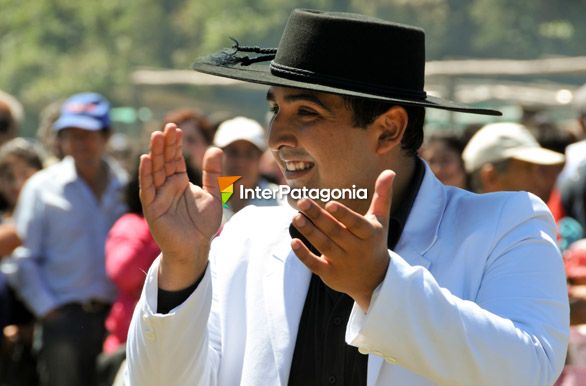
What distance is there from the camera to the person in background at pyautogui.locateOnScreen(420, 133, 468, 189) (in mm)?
7406

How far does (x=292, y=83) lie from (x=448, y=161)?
461cm

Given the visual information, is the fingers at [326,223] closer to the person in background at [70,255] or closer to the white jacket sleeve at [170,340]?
the white jacket sleeve at [170,340]

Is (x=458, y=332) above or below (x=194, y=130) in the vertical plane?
above

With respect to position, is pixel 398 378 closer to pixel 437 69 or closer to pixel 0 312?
pixel 0 312

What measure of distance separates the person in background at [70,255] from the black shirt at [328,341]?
4464 millimetres

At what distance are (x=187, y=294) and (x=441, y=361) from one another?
601mm

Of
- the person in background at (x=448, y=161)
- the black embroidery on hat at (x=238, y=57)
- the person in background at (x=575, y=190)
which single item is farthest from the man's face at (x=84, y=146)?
the black embroidery on hat at (x=238, y=57)

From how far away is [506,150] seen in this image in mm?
6449

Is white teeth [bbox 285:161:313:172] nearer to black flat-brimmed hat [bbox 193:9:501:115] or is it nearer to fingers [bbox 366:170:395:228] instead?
black flat-brimmed hat [bbox 193:9:501:115]

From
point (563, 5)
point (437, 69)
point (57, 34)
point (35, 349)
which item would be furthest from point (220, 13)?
point (35, 349)

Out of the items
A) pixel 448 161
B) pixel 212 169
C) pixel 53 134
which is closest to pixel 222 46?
pixel 53 134

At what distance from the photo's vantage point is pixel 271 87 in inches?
125

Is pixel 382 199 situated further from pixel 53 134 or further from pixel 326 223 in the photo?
pixel 53 134

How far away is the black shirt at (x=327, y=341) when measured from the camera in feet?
10.0
